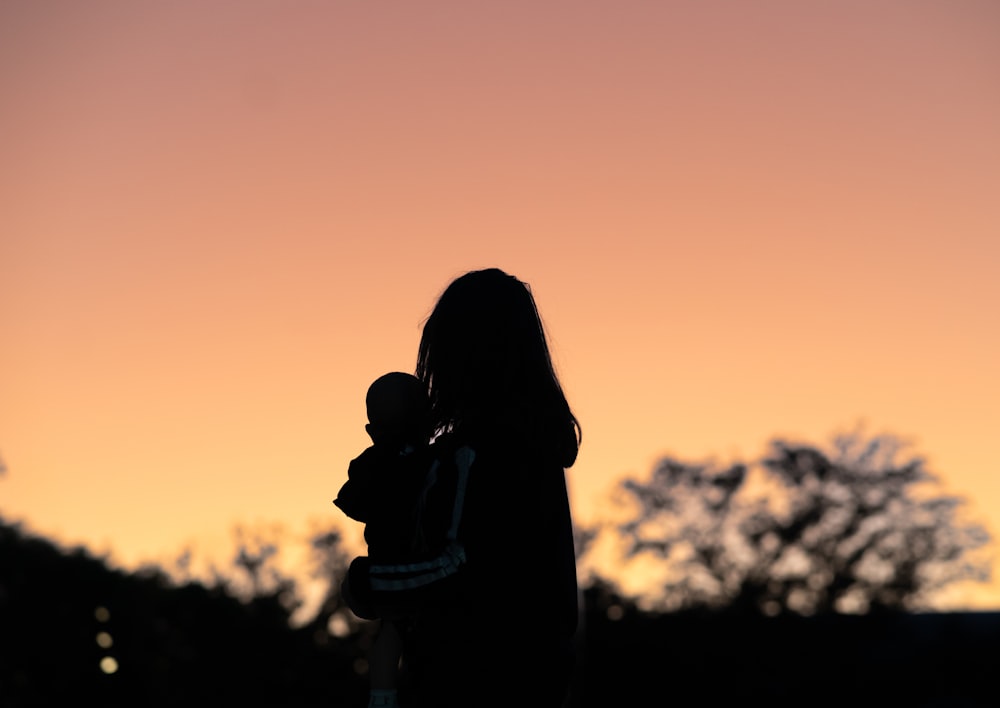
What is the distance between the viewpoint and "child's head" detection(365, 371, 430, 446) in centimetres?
426

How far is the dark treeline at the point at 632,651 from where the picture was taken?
149 ft

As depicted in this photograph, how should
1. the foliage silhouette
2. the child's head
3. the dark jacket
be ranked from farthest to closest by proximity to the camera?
1. the foliage silhouette
2. the child's head
3. the dark jacket

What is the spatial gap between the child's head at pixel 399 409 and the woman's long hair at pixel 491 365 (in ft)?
0.14

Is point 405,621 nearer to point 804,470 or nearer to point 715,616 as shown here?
point 715,616

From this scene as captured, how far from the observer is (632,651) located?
4934cm

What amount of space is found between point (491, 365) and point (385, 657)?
2.94 ft

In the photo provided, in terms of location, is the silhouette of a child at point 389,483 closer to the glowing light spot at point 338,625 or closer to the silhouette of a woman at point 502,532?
the silhouette of a woman at point 502,532

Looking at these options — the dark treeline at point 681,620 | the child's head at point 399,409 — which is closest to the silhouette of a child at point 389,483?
the child's head at point 399,409

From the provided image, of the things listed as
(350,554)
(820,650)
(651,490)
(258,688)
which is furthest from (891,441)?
(258,688)

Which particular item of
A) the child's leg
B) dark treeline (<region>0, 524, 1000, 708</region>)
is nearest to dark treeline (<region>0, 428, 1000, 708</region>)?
dark treeline (<region>0, 524, 1000, 708</region>)

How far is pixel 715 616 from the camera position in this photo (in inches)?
1941

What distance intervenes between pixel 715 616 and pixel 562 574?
46.7 metres

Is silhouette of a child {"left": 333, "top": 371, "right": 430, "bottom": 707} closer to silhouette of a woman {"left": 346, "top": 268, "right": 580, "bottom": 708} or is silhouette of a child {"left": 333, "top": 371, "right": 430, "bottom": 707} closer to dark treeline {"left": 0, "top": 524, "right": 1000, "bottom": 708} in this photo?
silhouette of a woman {"left": 346, "top": 268, "right": 580, "bottom": 708}

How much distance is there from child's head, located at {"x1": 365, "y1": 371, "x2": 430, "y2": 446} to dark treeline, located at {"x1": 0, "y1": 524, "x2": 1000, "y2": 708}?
43.3m
